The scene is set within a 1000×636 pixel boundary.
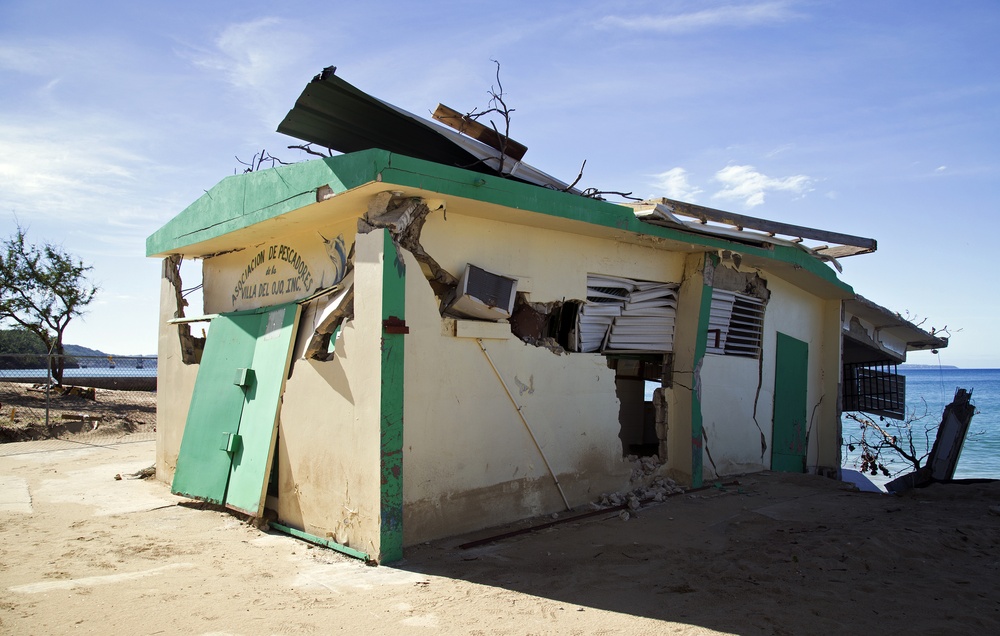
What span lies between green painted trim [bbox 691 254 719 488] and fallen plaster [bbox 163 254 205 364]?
621 cm

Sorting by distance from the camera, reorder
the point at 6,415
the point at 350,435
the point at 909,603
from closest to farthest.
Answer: the point at 909,603 < the point at 350,435 < the point at 6,415

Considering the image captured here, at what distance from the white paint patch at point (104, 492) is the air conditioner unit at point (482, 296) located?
4088 millimetres

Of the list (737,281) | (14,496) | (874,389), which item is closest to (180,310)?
(14,496)

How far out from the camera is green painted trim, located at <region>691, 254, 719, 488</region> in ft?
27.1

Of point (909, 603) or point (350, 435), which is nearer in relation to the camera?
point (909, 603)

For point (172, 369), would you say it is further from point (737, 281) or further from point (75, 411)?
point (75, 411)

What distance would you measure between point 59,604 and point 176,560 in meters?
1.10

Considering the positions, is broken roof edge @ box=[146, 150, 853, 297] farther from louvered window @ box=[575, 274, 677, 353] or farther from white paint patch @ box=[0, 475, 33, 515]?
white paint patch @ box=[0, 475, 33, 515]

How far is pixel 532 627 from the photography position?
4137mm

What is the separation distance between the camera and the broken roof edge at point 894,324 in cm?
1202

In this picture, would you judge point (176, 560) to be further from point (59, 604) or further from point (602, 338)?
point (602, 338)

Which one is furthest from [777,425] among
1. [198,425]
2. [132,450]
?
[132,450]

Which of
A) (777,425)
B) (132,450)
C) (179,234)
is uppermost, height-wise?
(179,234)

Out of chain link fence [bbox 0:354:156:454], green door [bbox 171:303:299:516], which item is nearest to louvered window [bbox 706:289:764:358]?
green door [bbox 171:303:299:516]
